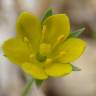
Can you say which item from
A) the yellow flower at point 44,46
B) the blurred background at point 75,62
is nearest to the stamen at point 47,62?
the yellow flower at point 44,46

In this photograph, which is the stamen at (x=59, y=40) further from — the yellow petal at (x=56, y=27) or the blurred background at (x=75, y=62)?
the blurred background at (x=75, y=62)

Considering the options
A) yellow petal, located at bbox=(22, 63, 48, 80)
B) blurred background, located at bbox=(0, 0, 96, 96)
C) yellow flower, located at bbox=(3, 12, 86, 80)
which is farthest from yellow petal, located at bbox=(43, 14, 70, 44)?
blurred background, located at bbox=(0, 0, 96, 96)

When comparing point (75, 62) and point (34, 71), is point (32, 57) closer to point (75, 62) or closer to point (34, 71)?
point (34, 71)

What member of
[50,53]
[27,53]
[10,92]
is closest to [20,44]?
[27,53]

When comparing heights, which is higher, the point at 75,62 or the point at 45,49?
the point at 45,49

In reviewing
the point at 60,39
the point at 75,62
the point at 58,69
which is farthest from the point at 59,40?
the point at 75,62

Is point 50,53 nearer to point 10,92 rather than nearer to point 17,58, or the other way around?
point 17,58
